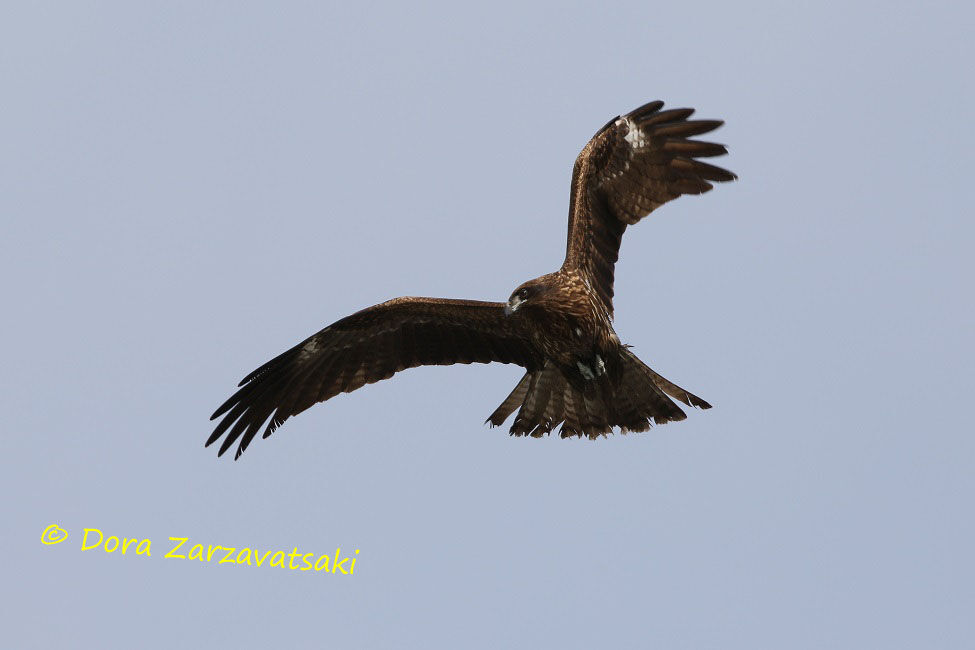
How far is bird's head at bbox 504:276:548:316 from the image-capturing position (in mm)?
9383

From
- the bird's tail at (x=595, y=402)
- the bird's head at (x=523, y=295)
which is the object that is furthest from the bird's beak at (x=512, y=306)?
the bird's tail at (x=595, y=402)

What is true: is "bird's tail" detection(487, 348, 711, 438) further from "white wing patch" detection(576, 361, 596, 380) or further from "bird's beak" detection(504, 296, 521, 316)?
"bird's beak" detection(504, 296, 521, 316)

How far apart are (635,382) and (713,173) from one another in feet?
5.91

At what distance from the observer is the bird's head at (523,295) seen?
938 centimetres

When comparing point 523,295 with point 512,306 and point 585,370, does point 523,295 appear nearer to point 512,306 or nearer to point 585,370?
point 512,306

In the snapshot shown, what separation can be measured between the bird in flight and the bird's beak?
0.05 m

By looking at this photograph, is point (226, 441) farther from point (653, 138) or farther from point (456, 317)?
point (653, 138)

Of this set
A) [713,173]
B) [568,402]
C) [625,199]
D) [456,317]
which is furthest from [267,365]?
[713,173]

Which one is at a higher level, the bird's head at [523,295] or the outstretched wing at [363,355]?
the outstretched wing at [363,355]

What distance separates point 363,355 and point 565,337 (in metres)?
1.93

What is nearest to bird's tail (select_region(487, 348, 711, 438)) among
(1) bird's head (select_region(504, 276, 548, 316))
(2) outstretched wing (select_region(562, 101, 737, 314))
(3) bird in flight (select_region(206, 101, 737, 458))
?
(3) bird in flight (select_region(206, 101, 737, 458))

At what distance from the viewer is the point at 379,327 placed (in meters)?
10.5

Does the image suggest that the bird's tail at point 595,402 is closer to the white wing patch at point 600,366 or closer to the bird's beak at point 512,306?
the white wing patch at point 600,366

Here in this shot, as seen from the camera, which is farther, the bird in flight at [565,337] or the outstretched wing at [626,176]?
the outstretched wing at [626,176]
